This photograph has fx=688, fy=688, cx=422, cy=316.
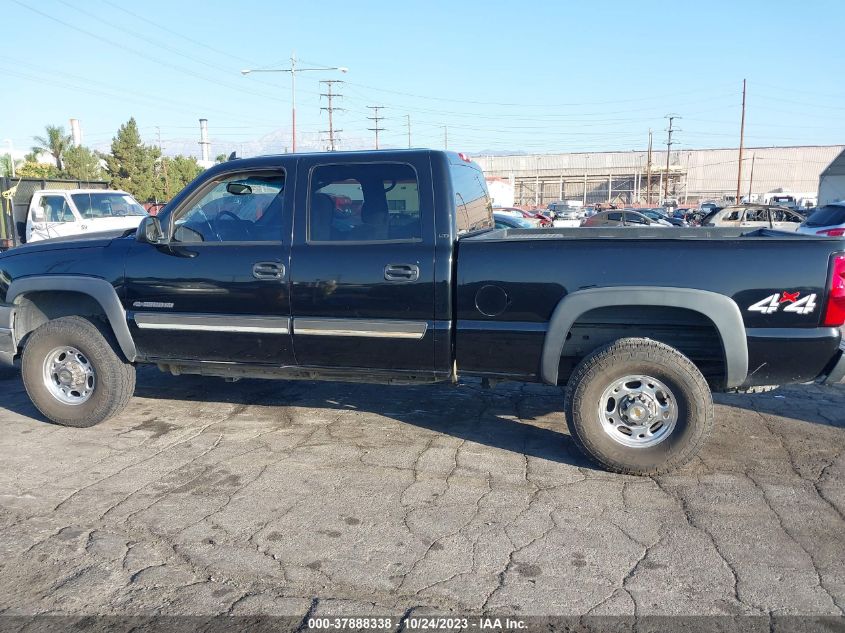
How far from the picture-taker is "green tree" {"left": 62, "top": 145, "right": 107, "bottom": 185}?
1480 inches

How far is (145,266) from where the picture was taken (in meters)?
5.05

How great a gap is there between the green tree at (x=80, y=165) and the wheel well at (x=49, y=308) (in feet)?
117

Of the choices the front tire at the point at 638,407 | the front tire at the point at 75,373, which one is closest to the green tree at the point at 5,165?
the front tire at the point at 75,373

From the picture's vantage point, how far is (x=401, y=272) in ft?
14.9

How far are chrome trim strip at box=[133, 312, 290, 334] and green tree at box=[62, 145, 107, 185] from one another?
120ft

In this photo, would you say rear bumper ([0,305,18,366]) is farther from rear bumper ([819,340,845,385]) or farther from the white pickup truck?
the white pickup truck

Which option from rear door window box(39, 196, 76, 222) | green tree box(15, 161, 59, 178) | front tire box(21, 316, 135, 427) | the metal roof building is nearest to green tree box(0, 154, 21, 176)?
green tree box(15, 161, 59, 178)

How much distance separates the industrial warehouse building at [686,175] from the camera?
92.4m

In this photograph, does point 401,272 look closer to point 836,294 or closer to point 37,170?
point 836,294

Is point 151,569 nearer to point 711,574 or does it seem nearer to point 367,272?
point 367,272

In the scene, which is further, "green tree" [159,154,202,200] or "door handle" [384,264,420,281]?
"green tree" [159,154,202,200]

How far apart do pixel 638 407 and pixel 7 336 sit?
4.77 m

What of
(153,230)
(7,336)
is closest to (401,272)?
(153,230)

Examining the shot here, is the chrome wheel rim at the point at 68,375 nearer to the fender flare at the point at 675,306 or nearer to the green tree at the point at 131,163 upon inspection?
the fender flare at the point at 675,306
